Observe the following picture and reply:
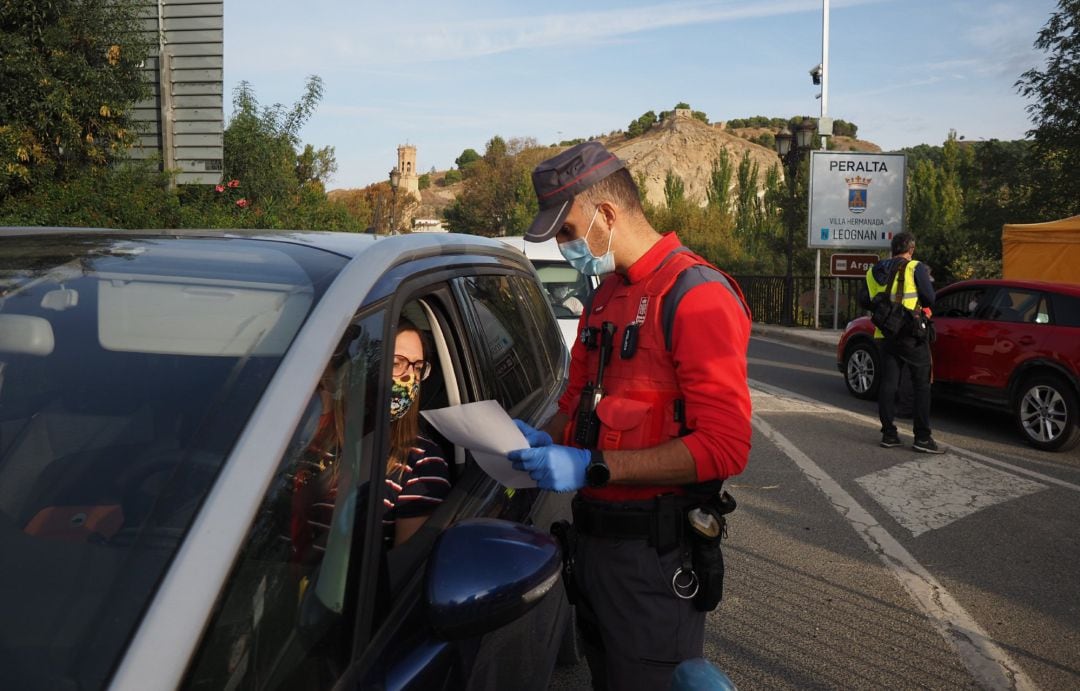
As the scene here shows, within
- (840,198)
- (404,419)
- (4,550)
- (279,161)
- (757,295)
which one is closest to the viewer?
(4,550)

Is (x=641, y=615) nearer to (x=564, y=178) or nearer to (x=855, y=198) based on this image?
(x=564, y=178)

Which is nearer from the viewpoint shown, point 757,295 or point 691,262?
point 691,262

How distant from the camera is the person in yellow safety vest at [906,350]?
8.90 meters

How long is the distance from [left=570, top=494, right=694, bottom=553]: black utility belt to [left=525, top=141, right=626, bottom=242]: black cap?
2.37ft

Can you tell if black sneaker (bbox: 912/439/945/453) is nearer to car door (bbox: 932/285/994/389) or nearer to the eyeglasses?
car door (bbox: 932/285/994/389)

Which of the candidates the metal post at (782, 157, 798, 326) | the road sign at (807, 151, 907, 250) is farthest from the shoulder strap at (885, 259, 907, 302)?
the metal post at (782, 157, 798, 326)

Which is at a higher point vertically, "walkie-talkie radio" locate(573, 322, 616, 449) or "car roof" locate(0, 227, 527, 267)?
"car roof" locate(0, 227, 527, 267)

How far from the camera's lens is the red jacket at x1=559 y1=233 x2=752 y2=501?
223cm

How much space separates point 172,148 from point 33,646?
10027mm

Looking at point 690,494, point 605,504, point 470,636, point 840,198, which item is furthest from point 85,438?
point 840,198

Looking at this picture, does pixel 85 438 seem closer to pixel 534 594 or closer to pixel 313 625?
pixel 313 625

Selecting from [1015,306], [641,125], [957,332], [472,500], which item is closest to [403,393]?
[472,500]

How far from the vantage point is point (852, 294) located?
3072 centimetres

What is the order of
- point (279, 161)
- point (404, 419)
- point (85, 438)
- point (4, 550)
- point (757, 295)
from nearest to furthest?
point (4, 550) → point (85, 438) → point (404, 419) → point (279, 161) → point (757, 295)
